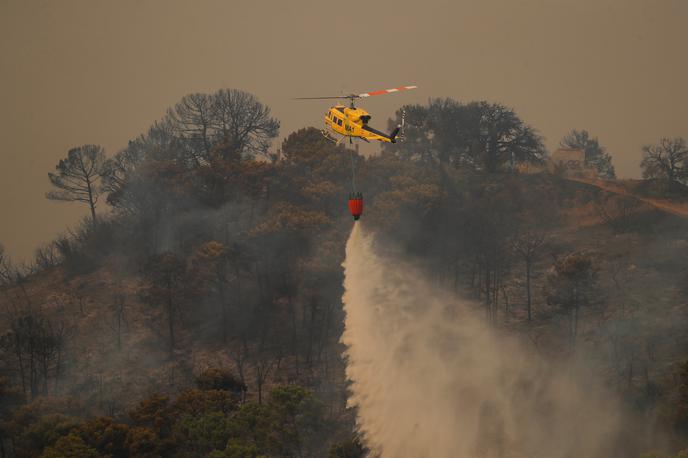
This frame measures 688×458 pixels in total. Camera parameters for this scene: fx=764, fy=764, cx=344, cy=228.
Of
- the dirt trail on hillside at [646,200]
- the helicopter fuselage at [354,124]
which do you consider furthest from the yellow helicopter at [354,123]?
the dirt trail on hillside at [646,200]

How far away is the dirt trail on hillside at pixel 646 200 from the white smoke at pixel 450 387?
106ft

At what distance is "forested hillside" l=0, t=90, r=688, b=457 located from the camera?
5300 centimetres

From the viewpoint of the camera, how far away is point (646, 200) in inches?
3708

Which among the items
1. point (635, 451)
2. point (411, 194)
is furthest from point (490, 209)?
point (635, 451)

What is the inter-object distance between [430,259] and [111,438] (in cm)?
4377

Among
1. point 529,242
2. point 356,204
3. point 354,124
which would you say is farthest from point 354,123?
point 529,242

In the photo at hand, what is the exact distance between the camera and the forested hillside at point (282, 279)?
53.0m

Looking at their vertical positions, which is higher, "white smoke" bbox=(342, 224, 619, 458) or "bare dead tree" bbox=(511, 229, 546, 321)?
"bare dead tree" bbox=(511, 229, 546, 321)

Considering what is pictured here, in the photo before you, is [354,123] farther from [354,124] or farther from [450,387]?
[450,387]

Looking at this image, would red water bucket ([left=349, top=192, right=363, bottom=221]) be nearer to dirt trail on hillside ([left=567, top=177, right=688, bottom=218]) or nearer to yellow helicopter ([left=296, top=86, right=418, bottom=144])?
yellow helicopter ([left=296, top=86, right=418, bottom=144])

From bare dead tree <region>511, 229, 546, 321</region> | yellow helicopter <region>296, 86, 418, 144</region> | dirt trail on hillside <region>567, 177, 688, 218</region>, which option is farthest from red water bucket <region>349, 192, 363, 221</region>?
dirt trail on hillside <region>567, 177, 688, 218</region>

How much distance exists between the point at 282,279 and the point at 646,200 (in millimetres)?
46753

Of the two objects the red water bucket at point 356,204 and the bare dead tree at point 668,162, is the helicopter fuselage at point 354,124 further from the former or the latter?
the bare dead tree at point 668,162

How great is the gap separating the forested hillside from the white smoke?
2656 millimetres
